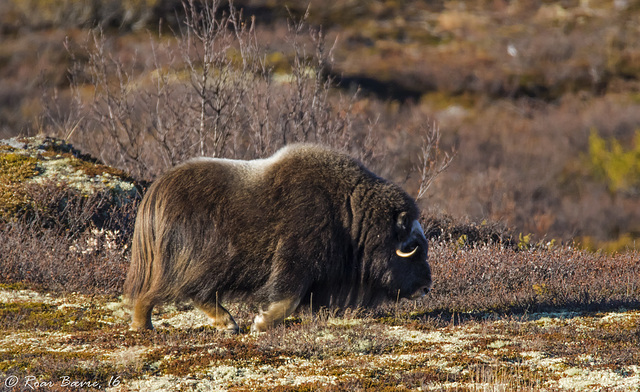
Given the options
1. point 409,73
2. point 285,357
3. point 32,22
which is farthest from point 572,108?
point 285,357

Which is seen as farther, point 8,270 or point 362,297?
point 8,270

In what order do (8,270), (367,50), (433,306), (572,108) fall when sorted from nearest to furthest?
(433,306), (8,270), (572,108), (367,50)

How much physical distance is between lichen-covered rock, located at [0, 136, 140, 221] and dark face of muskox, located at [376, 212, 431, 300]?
13.1ft

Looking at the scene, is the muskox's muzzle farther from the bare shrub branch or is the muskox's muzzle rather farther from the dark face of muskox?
the bare shrub branch

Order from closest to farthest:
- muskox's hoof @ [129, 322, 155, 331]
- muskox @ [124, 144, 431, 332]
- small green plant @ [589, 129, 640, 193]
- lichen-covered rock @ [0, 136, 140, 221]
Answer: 1. muskox @ [124, 144, 431, 332]
2. muskox's hoof @ [129, 322, 155, 331]
3. lichen-covered rock @ [0, 136, 140, 221]
4. small green plant @ [589, 129, 640, 193]

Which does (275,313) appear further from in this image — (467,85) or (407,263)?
(467,85)

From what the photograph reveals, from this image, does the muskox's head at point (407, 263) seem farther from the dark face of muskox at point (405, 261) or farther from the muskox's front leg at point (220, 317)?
the muskox's front leg at point (220, 317)

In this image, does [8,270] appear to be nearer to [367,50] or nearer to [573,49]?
[367,50]

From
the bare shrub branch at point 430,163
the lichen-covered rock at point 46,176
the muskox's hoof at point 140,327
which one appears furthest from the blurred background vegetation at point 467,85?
the muskox's hoof at point 140,327

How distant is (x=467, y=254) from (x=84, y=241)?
432 centimetres

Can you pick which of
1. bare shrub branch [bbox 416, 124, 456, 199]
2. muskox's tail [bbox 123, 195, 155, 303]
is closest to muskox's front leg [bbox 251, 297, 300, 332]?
muskox's tail [bbox 123, 195, 155, 303]

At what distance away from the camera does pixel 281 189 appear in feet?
18.5

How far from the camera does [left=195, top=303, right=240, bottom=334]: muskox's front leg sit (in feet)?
18.7

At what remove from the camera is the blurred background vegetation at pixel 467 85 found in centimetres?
2333
